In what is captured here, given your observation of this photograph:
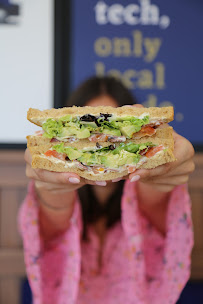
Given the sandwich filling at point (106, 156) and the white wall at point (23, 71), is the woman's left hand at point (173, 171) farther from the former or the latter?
the white wall at point (23, 71)

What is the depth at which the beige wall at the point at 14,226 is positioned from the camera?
234 centimetres

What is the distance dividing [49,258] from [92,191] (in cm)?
45

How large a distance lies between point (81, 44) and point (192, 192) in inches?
52.9

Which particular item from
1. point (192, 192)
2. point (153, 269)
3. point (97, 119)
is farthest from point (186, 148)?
point (192, 192)

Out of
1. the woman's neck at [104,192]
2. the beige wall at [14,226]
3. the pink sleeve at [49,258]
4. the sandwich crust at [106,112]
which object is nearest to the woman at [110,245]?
the pink sleeve at [49,258]

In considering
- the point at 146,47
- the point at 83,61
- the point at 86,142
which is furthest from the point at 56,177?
the point at 146,47

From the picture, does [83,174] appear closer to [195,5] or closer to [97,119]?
[97,119]

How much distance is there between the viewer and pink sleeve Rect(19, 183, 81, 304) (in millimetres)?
1497

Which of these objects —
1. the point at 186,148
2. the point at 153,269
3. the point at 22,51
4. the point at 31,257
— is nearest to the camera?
the point at 186,148

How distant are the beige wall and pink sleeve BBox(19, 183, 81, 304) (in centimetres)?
81

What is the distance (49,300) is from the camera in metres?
1.58

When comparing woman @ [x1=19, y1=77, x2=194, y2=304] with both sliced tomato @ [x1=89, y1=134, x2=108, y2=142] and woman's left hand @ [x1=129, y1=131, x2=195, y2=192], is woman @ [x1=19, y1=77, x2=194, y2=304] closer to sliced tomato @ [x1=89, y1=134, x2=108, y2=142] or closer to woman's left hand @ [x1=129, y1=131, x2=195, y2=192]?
woman's left hand @ [x1=129, y1=131, x2=195, y2=192]

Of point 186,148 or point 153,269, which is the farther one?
point 153,269

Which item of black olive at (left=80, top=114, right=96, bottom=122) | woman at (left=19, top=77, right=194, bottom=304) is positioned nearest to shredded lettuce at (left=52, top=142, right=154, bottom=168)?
black olive at (left=80, top=114, right=96, bottom=122)
